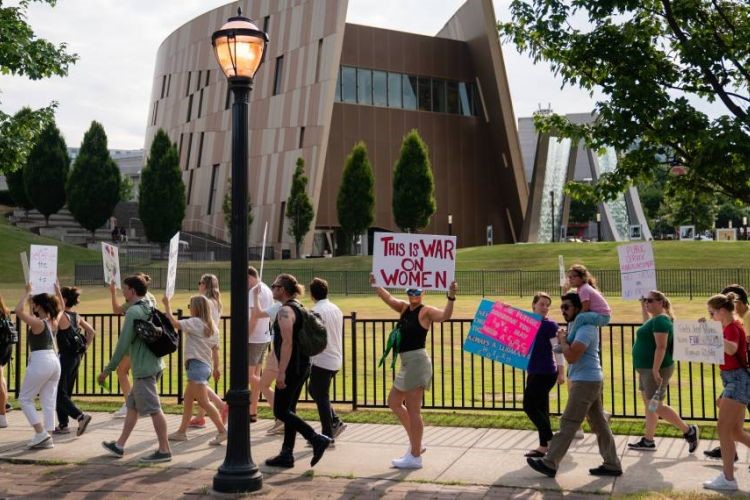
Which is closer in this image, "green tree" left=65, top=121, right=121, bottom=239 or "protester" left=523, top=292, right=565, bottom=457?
"protester" left=523, top=292, right=565, bottom=457

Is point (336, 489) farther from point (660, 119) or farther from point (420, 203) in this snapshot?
point (420, 203)

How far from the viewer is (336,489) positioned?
274 inches

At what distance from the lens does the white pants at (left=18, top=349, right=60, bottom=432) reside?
8370 millimetres

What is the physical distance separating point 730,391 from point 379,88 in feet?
151

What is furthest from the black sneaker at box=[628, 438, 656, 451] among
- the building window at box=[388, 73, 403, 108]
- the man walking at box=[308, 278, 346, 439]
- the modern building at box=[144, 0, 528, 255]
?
the building window at box=[388, 73, 403, 108]

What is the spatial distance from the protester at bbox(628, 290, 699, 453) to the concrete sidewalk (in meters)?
0.20

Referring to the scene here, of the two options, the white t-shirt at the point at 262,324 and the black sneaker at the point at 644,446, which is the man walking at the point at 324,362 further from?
the black sneaker at the point at 644,446

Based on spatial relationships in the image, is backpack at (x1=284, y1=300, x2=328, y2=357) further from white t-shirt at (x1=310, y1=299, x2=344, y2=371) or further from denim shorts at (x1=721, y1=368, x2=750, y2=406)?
denim shorts at (x1=721, y1=368, x2=750, y2=406)

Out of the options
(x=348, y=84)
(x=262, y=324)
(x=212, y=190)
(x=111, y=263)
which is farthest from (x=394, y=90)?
(x=262, y=324)

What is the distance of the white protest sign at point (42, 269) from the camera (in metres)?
9.60

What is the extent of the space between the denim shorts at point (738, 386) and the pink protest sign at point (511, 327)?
5.81 ft

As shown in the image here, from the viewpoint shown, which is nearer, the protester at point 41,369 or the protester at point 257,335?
the protester at point 41,369

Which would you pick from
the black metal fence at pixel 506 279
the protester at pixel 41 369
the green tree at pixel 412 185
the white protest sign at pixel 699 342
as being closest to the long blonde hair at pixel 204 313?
the protester at pixel 41 369

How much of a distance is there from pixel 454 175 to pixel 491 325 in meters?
46.5
